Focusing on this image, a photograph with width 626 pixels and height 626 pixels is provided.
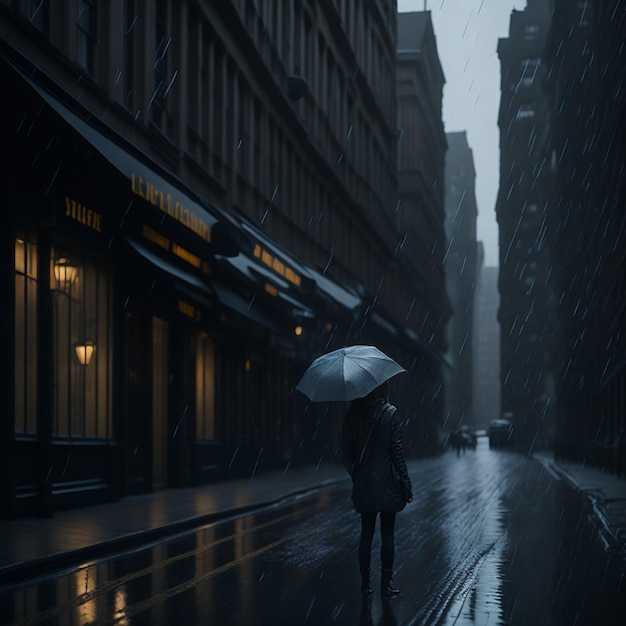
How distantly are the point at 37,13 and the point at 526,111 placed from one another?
124 meters

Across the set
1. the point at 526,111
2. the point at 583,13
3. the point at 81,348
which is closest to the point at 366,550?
the point at 81,348

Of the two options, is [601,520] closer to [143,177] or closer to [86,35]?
[143,177]

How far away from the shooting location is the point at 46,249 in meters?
17.3

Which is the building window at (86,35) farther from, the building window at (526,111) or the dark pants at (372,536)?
the building window at (526,111)

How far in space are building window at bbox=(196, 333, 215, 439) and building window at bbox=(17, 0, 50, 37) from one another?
10.1 m

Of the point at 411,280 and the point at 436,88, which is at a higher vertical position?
the point at 436,88

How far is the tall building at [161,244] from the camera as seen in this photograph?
1656cm

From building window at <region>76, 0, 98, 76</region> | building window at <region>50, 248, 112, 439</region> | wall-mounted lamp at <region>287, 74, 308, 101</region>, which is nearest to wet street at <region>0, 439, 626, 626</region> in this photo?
building window at <region>50, 248, 112, 439</region>

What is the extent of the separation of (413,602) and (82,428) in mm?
10856

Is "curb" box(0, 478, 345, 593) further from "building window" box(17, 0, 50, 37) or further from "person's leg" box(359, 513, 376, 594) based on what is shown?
"building window" box(17, 0, 50, 37)

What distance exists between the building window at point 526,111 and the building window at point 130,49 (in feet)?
389

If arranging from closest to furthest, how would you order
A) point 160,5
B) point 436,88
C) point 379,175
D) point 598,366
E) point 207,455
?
point 160,5
point 207,455
point 598,366
point 379,175
point 436,88

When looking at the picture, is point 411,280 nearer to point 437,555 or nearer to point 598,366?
point 598,366

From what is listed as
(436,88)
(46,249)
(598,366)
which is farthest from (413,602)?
(436,88)
